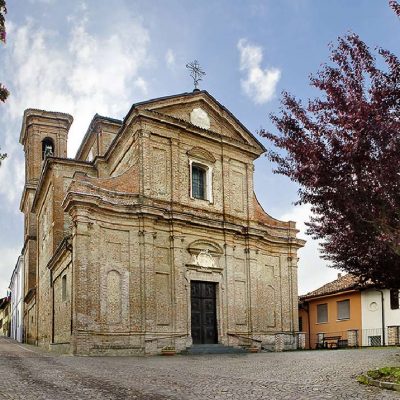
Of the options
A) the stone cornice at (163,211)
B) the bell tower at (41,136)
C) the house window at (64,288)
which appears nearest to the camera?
the stone cornice at (163,211)

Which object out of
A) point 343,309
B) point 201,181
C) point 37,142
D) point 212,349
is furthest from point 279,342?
point 37,142

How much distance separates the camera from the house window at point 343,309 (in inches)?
1308

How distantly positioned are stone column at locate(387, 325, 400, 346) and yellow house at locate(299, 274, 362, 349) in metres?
1.92

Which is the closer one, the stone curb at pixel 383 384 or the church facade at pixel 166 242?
the stone curb at pixel 383 384

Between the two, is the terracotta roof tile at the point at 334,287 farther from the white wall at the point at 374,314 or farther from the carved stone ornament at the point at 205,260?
the carved stone ornament at the point at 205,260

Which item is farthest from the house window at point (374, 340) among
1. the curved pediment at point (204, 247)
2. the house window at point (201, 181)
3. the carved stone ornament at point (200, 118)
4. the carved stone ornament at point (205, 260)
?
the carved stone ornament at point (200, 118)

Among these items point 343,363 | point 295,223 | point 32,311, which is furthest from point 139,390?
point 32,311

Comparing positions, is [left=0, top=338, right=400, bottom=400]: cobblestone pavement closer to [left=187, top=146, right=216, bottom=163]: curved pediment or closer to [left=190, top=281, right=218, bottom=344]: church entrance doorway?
[left=190, top=281, right=218, bottom=344]: church entrance doorway

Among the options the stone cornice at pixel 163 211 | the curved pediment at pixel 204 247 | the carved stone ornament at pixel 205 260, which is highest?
the stone cornice at pixel 163 211

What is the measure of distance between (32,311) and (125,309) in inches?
713

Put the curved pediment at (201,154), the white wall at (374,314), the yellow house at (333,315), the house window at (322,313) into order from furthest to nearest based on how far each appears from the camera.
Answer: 1. the house window at (322,313)
2. the yellow house at (333,315)
3. the white wall at (374,314)
4. the curved pediment at (201,154)

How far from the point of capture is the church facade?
20.3 m

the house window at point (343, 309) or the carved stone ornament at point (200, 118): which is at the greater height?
the carved stone ornament at point (200, 118)

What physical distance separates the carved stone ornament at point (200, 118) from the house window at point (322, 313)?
650 inches
